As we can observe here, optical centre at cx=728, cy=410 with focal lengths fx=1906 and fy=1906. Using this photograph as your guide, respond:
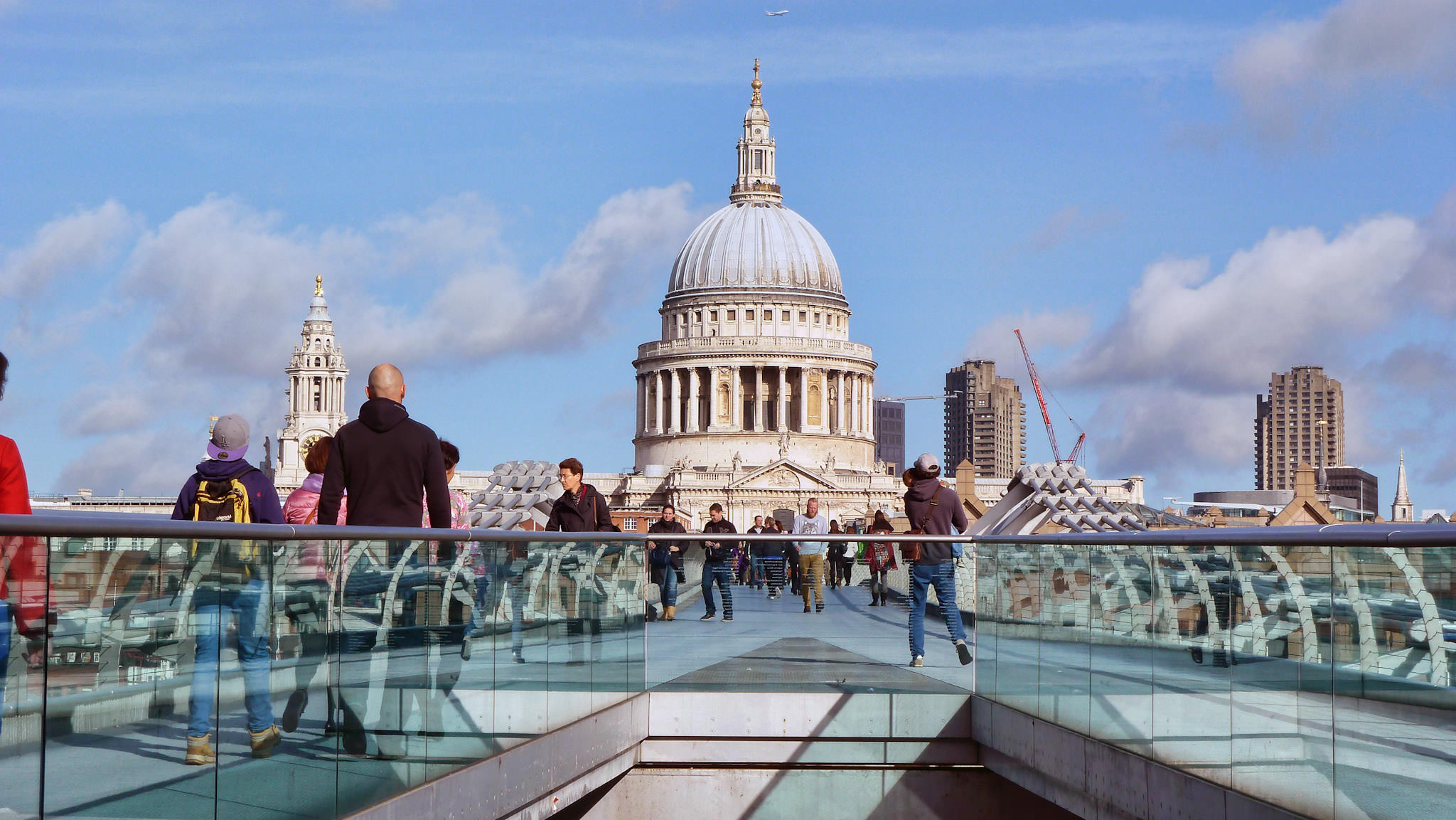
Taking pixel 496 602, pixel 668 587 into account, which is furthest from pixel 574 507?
pixel 496 602

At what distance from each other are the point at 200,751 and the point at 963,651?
8574 mm

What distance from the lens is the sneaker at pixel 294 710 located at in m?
8.05

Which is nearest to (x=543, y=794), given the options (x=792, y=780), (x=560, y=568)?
(x=560, y=568)

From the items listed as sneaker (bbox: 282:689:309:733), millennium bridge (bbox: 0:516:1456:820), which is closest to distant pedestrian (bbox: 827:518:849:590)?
millennium bridge (bbox: 0:516:1456:820)

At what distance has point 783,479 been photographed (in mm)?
143500

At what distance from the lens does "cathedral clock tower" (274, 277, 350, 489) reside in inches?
6496

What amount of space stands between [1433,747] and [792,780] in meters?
8.02

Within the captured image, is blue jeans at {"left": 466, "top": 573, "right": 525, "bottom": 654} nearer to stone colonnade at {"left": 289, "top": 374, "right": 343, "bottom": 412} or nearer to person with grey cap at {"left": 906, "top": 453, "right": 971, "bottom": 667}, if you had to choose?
person with grey cap at {"left": 906, "top": 453, "right": 971, "bottom": 667}

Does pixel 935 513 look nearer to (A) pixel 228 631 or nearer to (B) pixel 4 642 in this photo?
(A) pixel 228 631

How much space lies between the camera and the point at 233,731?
758 centimetres

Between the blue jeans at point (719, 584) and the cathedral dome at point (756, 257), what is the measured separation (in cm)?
14394

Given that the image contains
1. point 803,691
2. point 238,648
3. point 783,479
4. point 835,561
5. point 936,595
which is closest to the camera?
point 238,648

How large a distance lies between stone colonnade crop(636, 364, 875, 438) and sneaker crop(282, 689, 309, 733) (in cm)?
14643

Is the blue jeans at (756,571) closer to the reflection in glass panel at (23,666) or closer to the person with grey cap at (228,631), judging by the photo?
the person with grey cap at (228,631)
